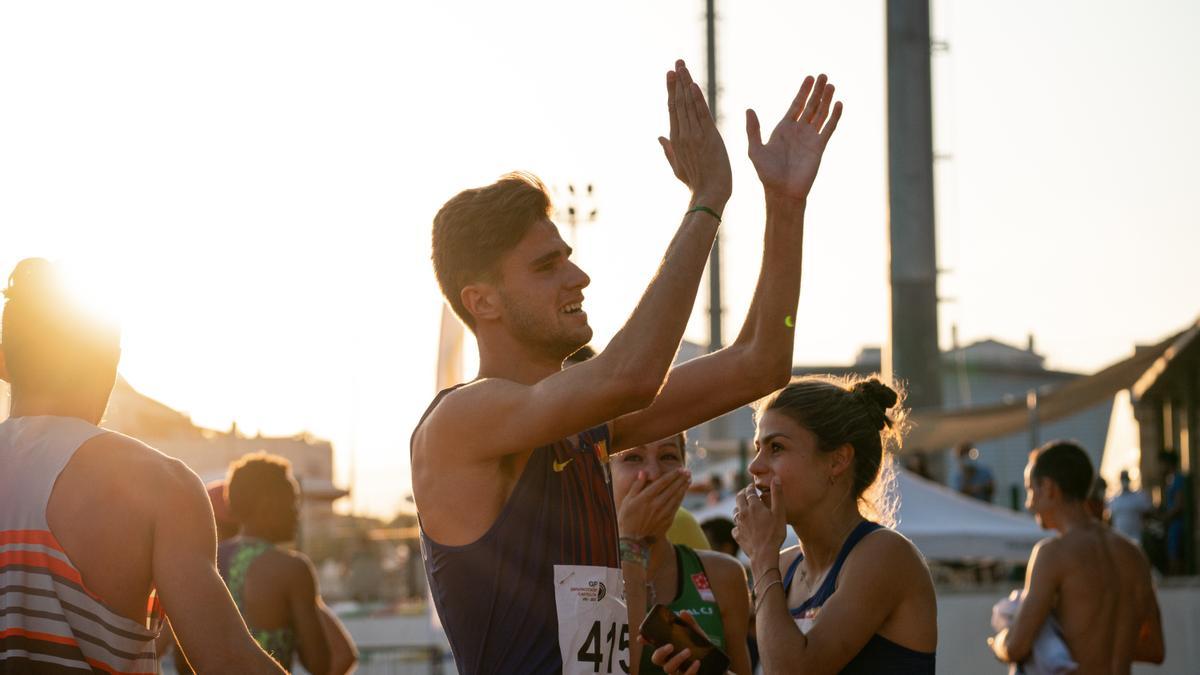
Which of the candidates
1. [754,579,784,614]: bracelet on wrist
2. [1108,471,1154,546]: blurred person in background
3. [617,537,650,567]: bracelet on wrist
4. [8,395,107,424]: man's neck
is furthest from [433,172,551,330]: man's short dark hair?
[1108,471,1154,546]: blurred person in background

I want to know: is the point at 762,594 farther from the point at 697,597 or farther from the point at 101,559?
the point at 101,559

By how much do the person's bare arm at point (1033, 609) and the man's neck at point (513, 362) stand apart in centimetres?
372

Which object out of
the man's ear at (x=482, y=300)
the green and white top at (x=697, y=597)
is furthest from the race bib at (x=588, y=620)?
the green and white top at (x=697, y=597)

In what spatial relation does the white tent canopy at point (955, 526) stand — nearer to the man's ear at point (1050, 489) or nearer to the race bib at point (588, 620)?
the man's ear at point (1050, 489)

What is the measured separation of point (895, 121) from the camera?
2019 centimetres

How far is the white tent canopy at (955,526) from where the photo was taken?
13.0 m

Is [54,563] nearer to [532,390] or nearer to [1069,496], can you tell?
[532,390]

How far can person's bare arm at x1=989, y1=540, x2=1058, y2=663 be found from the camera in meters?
6.39

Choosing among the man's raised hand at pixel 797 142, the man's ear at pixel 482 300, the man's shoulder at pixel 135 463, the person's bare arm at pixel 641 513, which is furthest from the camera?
the person's bare arm at pixel 641 513

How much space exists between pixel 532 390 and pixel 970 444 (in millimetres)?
15778

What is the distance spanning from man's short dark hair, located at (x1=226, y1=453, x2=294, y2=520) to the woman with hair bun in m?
2.83

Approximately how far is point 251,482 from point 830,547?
10.5ft

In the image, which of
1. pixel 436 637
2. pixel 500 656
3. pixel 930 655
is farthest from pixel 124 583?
pixel 436 637

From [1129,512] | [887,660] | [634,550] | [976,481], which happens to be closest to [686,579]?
[634,550]
